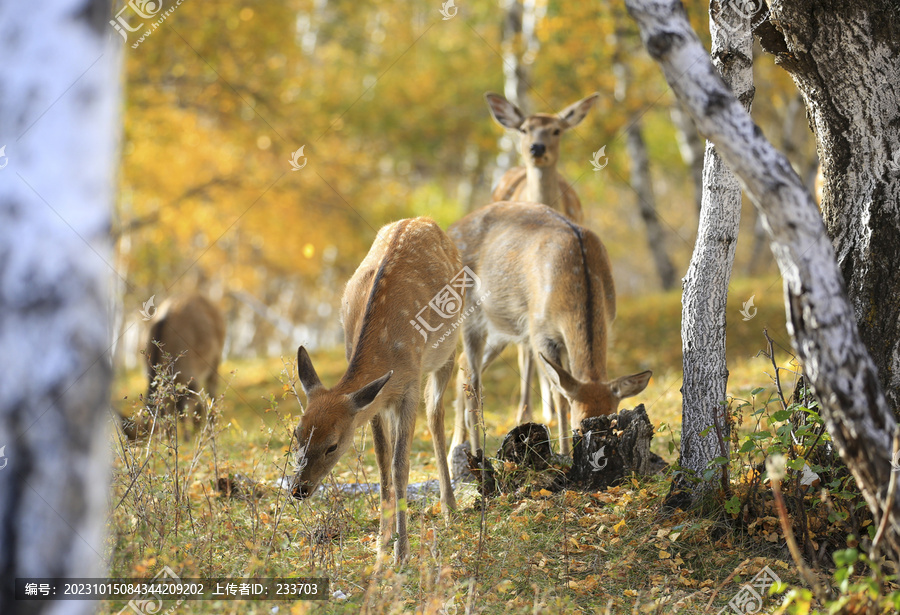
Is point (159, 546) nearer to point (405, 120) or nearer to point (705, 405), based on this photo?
point (705, 405)

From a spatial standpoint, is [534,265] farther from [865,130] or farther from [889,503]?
[889,503]

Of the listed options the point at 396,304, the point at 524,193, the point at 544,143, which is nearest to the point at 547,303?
the point at 396,304

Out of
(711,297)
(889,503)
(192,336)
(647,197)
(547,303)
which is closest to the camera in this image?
(889,503)

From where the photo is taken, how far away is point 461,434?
24.7ft

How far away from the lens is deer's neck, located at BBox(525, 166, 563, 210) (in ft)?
33.3

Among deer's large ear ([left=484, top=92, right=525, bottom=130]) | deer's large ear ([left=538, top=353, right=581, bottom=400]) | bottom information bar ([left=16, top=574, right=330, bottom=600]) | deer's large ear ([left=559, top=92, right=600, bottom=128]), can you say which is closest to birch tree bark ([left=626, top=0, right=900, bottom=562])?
bottom information bar ([left=16, top=574, right=330, bottom=600])

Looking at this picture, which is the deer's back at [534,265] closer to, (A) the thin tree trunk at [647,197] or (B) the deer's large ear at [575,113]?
(B) the deer's large ear at [575,113]

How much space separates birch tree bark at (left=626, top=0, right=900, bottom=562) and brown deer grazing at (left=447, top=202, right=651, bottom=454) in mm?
2800

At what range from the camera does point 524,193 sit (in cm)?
1075

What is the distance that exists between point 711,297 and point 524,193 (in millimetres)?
5911

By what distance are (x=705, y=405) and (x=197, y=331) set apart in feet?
25.1

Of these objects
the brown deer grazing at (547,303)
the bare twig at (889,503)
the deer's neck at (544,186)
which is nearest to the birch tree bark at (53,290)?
the bare twig at (889,503)

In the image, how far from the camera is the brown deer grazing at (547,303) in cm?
638

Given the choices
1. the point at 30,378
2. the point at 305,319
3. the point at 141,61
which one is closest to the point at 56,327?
Answer: the point at 30,378
